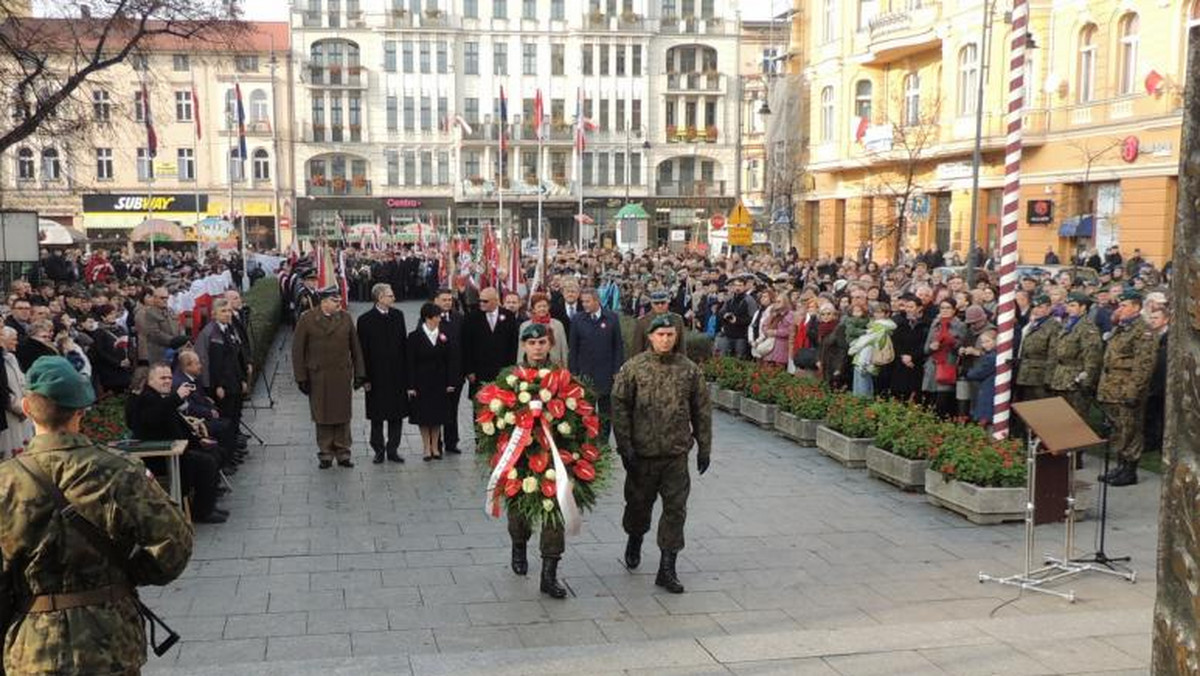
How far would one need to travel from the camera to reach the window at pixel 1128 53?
2945 centimetres

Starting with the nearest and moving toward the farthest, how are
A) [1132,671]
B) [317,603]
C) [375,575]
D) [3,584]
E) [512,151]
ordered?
[3,584] < [1132,671] < [317,603] < [375,575] < [512,151]

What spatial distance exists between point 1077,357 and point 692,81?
67734mm

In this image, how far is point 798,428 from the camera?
44.4 ft

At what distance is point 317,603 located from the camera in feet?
24.2

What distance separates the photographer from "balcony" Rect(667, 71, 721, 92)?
252 ft

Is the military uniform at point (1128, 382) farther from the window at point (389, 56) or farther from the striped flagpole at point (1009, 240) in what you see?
the window at point (389, 56)

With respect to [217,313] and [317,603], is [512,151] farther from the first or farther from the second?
[317,603]

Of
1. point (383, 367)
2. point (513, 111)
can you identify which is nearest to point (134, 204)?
point (513, 111)

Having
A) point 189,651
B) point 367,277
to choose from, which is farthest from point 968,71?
point 189,651

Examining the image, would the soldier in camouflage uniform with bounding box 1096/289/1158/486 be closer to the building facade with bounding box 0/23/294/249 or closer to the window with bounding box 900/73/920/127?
the window with bounding box 900/73/920/127

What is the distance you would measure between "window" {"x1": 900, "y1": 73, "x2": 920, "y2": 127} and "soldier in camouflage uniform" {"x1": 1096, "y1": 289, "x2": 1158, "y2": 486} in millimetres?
30681

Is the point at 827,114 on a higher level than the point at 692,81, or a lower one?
lower

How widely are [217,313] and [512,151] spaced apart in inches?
2557

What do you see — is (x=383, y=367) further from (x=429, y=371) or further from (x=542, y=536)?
(x=542, y=536)
